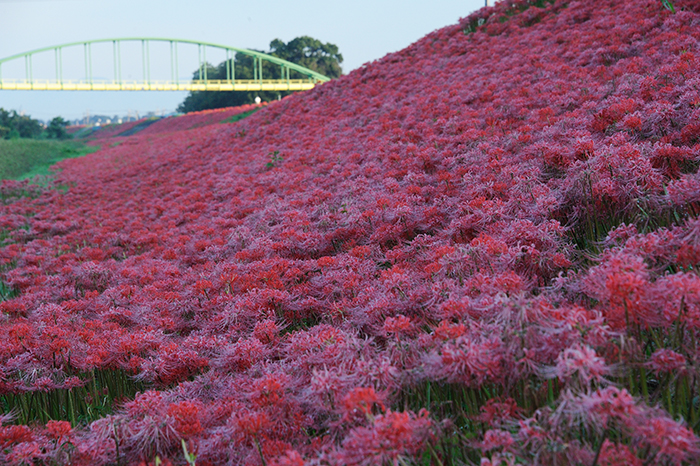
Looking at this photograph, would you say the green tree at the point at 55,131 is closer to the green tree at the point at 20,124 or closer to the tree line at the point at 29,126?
the tree line at the point at 29,126

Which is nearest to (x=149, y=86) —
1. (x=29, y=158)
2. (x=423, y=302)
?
(x=29, y=158)

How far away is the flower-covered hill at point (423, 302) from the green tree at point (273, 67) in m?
48.9

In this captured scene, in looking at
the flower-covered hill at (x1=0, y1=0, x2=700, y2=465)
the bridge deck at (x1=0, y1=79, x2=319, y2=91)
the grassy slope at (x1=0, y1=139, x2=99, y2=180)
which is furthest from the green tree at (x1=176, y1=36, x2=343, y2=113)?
the flower-covered hill at (x1=0, y1=0, x2=700, y2=465)

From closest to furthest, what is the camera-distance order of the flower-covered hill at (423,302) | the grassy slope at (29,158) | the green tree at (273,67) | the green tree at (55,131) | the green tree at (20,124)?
the flower-covered hill at (423,302) < the grassy slope at (29,158) < the green tree at (20,124) < the green tree at (55,131) < the green tree at (273,67)

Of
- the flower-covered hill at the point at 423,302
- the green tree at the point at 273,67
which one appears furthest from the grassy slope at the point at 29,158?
the green tree at the point at 273,67

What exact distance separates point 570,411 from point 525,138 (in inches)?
174

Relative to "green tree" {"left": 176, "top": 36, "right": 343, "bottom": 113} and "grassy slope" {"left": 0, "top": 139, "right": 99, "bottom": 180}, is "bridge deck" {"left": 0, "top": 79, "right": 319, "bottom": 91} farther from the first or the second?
"grassy slope" {"left": 0, "top": 139, "right": 99, "bottom": 180}

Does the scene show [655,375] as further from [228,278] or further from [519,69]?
[519,69]

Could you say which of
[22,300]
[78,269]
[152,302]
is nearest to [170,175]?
[78,269]

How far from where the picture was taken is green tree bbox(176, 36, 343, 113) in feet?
175

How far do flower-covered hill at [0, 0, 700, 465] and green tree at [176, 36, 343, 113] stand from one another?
48949 millimetres

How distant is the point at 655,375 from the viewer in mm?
1823

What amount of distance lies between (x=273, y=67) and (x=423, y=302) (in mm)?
59656

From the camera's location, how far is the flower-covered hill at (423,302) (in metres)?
1.69
